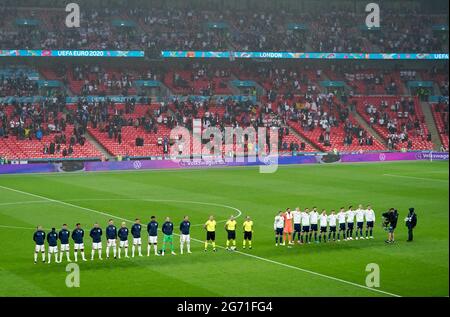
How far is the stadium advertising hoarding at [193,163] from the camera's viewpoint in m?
62.6

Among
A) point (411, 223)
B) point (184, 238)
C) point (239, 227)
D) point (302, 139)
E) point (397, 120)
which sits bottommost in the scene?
point (239, 227)

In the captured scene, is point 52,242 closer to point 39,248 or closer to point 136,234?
point 39,248

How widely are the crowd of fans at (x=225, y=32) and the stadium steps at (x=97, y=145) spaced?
9662 mm

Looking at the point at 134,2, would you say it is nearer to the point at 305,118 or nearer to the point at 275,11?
the point at 275,11

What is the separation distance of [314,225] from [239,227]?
491cm

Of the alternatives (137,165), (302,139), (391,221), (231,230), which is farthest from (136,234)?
(302,139)

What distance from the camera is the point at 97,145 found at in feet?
226

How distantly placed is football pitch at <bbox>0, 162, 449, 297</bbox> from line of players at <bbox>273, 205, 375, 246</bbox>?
0.70 metres

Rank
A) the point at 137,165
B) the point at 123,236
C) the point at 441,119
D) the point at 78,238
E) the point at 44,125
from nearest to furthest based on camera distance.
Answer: the point at 78,238, the point at 123,236, the point at 137,165, the point at 44,125, the point at 441,119

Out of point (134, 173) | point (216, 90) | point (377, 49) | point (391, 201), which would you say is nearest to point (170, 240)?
point (391, 201)

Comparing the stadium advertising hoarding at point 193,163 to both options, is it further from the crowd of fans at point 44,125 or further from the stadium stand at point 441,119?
the stadium stand at point 441,119

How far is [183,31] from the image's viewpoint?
271ft

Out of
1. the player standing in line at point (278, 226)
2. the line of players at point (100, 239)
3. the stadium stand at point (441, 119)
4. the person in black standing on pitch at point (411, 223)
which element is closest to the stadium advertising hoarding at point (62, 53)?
the stadium stand at point (441, 119)

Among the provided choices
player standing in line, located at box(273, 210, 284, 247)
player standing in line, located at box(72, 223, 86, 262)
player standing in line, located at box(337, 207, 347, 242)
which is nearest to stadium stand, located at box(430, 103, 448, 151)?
player standing in line, located at box(337, 207, 347, 242)
